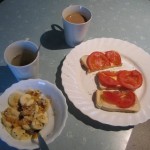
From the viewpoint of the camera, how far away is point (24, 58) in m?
0.77

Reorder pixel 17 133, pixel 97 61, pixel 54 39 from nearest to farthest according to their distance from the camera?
1. pixel 17 133
2. pixel 97 61
3. pixel 54 39

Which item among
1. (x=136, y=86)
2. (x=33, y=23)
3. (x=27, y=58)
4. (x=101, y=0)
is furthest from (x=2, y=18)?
(x=136, y=86)

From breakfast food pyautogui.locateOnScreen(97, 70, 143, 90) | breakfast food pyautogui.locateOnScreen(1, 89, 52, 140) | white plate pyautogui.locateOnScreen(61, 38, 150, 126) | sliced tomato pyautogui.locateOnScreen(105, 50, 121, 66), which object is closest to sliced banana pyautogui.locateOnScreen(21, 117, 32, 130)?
breakfast food pyautogui.locateOnScreen(1, 89, 52, 140)

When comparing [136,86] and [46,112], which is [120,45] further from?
[46,112]

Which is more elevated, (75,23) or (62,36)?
(75,23)

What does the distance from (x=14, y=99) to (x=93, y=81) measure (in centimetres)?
28

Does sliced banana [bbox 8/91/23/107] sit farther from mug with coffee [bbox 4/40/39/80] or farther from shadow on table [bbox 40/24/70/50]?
shadow on table [bbox 40/24/70/50]

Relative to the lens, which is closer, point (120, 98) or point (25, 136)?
point (25, 136)

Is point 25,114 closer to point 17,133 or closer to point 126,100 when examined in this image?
point 17,133

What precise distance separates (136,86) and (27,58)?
1.26 feet

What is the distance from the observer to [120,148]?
689mm

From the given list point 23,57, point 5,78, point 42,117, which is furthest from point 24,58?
point 42,117

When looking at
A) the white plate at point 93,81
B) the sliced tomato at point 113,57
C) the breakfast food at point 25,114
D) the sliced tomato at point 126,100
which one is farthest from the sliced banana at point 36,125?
the sliced tomato at point 113,57

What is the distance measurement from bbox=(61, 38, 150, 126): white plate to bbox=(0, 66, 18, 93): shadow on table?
0.19 meters
